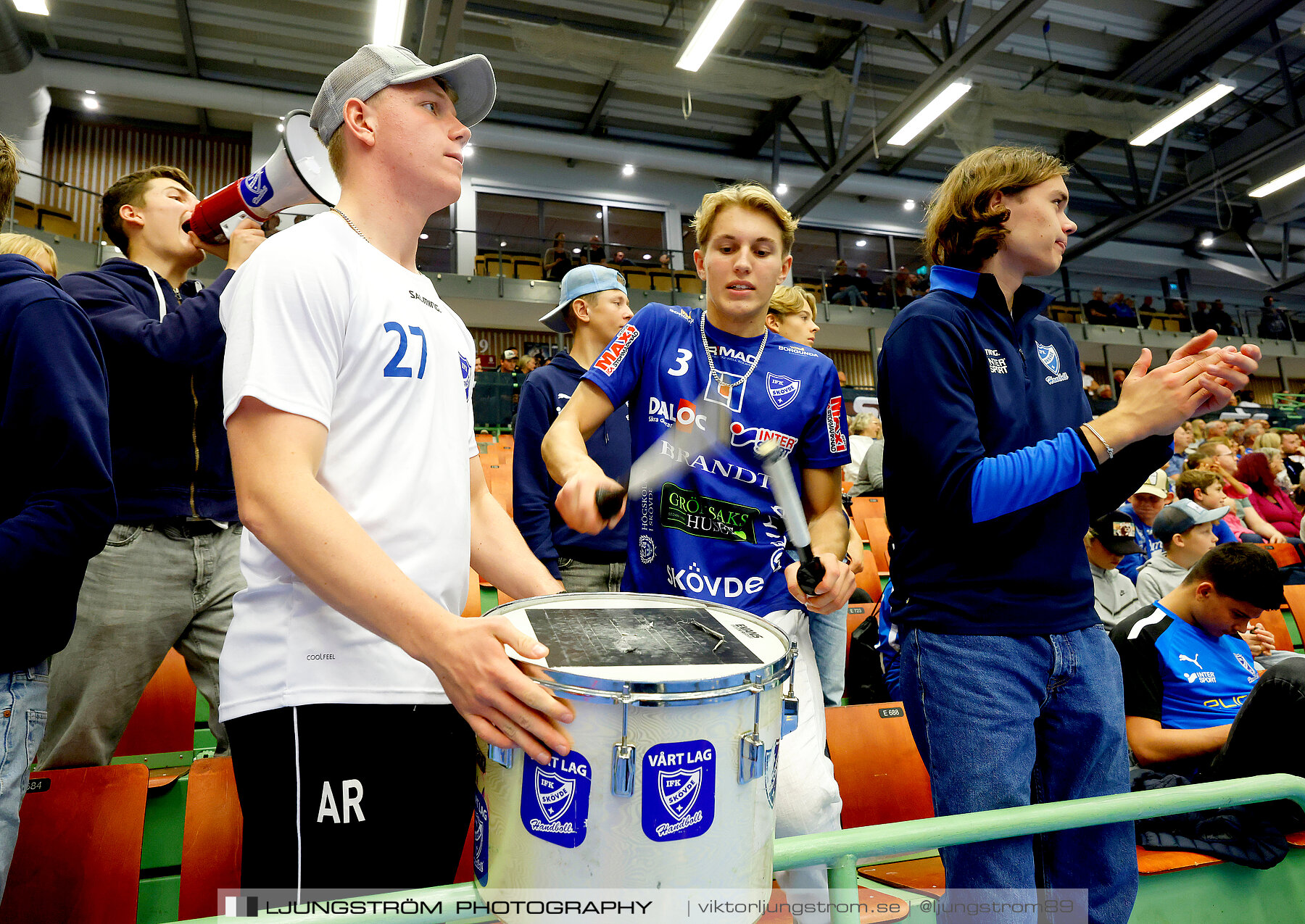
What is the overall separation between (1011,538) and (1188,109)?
1294 centimetres

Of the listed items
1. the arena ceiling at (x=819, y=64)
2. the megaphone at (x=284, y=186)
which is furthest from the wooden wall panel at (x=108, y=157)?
the megaphone at (x=284, y=186)

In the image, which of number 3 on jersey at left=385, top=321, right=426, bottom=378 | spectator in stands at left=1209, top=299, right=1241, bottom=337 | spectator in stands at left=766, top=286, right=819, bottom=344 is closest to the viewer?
number 3 on jersey at left=385, top=321, right=426, bottom=378

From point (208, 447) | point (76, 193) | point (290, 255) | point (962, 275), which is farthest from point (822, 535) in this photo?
point (76, 193)

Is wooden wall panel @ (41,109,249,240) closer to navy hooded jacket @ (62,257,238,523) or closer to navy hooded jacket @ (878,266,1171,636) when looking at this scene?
navy hooded jacket @ (62,257,238,523)

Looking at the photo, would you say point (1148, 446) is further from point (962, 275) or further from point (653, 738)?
point (653, 738)

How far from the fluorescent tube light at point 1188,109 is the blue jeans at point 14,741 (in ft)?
45.7

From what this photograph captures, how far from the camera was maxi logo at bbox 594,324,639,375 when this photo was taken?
5.72 ft

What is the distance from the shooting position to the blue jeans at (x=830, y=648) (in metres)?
2.33

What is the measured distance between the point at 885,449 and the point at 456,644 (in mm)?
958

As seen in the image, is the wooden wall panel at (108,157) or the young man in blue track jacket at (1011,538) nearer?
the young man in blue track jacket at (1011,538)

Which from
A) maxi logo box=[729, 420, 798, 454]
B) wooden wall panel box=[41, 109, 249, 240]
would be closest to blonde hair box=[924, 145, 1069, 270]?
maxi logo box=[729, 420, 798, 454]

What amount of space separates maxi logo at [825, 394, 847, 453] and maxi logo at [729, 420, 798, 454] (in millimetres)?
119

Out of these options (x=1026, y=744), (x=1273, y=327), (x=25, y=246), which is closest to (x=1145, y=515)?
(x=1026, y=744)

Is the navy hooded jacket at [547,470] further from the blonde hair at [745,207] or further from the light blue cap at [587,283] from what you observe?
the blonde hair at [745,207]
